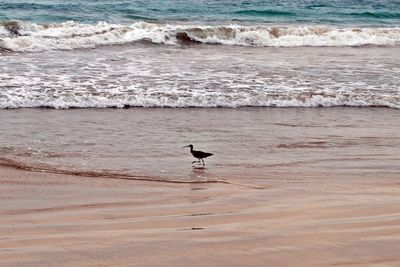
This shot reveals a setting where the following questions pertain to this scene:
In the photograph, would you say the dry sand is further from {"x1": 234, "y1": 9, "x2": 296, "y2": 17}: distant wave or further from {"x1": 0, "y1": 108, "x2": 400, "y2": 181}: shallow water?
{"x1": 234, "y1": 9, "x2": 296, "y2": 17}: distant wave

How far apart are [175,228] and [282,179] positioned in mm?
2043

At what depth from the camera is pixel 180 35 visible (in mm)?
19359

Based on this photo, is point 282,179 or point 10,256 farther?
point 282,179

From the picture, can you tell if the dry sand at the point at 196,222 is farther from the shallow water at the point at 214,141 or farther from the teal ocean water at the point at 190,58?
the teal ocean water at the point at 190,58

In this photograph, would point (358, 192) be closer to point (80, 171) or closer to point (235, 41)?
point (80, 171)

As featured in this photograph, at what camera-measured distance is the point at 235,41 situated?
1986 cm

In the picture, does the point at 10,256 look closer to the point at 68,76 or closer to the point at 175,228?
the point at 175,228

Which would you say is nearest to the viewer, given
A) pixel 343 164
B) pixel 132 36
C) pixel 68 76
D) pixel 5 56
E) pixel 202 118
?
pixel 343 164

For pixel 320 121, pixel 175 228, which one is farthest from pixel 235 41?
pixel 175 228

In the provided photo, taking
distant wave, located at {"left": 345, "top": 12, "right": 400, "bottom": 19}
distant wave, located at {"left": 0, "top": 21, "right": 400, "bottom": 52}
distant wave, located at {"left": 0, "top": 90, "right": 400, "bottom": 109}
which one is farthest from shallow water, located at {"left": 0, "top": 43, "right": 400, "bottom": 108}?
distant wave, located at {"left": 345, "top": 12, "right": 400, "bottom": 19}

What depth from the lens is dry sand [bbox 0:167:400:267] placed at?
430 cm

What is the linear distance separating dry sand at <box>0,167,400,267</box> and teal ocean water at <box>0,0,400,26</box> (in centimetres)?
1689

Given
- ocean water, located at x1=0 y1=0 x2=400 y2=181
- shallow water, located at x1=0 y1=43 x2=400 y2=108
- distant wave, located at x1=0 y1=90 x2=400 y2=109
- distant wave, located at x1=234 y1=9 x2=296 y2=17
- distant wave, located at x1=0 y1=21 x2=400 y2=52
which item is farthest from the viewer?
distant wave, located at x1=234 y1=9 x2=296 y2=17

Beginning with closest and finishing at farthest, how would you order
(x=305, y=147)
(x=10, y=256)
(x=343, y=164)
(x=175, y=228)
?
1. (x=10, y=256)
2. (x=175, y=228)
3. (x=343, y=164)
4. (x=305, y=147)
